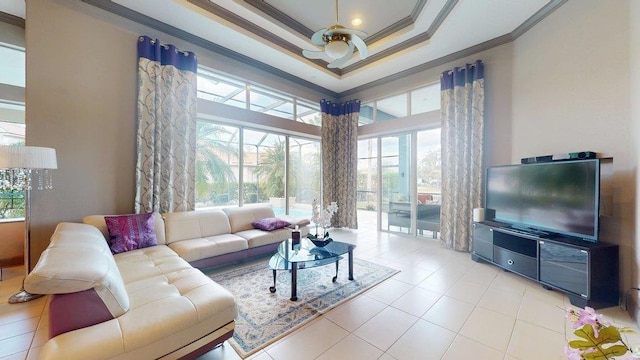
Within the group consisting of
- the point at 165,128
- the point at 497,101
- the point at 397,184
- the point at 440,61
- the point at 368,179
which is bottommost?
the point at 397,184

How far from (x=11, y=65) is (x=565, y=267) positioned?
7.56 m

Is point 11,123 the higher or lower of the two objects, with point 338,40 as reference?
lower

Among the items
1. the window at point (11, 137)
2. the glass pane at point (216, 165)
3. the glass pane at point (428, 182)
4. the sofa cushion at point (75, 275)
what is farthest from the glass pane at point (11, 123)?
the glass pane at point (428, 182)

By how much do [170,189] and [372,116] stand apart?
4458 mm

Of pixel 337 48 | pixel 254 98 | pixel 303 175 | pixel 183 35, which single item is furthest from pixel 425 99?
pixel 183 35

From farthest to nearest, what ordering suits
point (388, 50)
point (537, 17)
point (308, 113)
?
point (308, 113), point (388, 50), point (537, 17)

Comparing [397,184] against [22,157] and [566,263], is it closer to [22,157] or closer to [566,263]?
[566,263]

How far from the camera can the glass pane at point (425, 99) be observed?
481 cm

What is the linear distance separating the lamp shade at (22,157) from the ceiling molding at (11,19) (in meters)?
2.26

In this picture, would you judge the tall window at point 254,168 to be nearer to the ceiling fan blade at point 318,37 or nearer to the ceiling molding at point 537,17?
the ceiling fan blade at point 318,37

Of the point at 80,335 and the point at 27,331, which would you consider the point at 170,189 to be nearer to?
the point at 27,331

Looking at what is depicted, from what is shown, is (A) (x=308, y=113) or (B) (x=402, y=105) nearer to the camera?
(B) (x=402, y=105)

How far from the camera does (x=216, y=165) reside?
173 inches

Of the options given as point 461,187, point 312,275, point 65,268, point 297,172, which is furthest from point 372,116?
point 65,268
